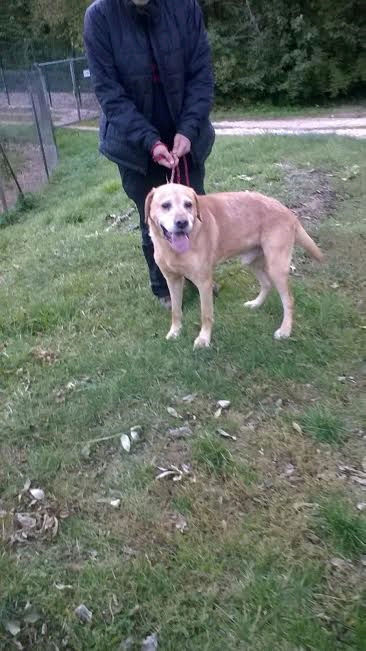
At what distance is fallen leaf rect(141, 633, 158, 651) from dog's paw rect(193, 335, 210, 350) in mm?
2205

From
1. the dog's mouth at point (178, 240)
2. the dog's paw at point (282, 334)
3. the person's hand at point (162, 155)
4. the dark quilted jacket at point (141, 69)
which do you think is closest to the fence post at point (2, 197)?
the dark quilted jacket at point (141, 69)

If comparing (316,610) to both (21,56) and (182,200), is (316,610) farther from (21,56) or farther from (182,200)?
(21,56)

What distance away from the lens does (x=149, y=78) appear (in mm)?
4367

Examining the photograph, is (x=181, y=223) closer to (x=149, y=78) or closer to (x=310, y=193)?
(x=149, y=78)

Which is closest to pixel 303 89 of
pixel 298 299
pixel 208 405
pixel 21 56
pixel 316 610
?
pixel 21 56

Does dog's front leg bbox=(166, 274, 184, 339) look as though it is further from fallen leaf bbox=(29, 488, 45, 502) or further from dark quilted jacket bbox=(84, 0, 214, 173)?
fallen leaf bbox=(29, 488, 45, 502)

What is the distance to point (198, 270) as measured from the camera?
4.35m

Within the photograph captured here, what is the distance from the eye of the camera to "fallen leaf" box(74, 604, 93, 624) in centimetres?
269

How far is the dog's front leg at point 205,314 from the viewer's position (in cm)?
444

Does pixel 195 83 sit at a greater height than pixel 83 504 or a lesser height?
greater

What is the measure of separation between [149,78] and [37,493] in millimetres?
2794

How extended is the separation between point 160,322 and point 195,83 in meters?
1.77

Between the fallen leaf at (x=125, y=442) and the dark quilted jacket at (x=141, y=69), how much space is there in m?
1.93

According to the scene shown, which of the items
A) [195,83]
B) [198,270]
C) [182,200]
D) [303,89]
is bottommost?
[303,89]
